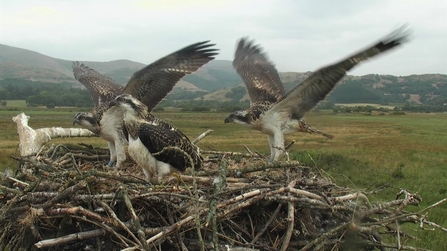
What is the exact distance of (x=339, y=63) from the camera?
6523mm

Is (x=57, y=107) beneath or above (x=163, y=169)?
beneath

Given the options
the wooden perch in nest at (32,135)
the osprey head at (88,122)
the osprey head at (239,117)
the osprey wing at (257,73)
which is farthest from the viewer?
the osprey wing at (257,73)

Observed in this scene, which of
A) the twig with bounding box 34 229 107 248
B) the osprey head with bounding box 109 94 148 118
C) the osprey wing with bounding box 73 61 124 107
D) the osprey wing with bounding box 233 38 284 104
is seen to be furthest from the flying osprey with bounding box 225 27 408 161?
the twig with bounding box 34 229 107 248

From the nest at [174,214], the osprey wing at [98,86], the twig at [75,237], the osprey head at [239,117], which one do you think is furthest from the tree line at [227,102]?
the twig at [75,237]

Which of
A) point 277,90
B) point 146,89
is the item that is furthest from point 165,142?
point 277,90

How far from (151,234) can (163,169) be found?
1.53m

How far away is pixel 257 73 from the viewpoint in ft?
33.1

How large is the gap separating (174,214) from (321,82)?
3617 millimetres

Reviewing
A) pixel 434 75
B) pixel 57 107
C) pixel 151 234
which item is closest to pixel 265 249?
pixel 151 234

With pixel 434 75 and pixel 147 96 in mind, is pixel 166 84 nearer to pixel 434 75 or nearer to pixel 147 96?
pixel 147 96

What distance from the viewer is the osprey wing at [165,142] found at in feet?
18.7

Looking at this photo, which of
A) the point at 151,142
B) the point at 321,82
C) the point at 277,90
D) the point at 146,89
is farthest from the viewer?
the point at 277,90

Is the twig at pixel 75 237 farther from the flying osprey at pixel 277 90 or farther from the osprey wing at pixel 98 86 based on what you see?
the osprey wing at pixel 98 86

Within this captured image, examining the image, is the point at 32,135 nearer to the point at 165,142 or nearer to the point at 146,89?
the point at 146,89
